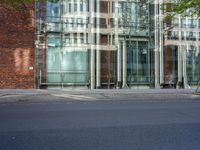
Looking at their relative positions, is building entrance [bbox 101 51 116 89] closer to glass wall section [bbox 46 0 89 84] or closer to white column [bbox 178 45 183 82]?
glass wall section [bbox 46 0 89 84]

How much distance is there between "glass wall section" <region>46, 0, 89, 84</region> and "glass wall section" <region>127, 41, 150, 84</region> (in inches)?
138

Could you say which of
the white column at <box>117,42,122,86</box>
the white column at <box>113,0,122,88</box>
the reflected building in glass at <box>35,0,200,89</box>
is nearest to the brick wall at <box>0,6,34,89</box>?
the reflected building in glass at <box>35,0,200,89</box>

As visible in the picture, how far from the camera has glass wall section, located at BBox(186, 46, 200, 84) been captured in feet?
117

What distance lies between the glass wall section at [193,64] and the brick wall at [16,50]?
13036 millimetres

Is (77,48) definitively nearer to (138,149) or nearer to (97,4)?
(97,4)

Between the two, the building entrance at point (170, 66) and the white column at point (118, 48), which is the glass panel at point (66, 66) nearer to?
the white column at point (118, 48)

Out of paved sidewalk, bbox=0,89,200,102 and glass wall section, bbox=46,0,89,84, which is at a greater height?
glass wall section, bbox=46,0,89,84

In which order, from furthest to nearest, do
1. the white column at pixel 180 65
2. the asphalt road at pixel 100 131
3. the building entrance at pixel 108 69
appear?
the white column at pixel 180 65 < the building entrance at pixel 108 69 < the asphalt road at pixel 100 131

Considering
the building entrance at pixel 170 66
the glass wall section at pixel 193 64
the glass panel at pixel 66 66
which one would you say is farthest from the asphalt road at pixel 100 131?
the glass wall section at pixel 193 64

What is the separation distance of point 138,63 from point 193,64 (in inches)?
198

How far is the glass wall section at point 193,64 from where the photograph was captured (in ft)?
117

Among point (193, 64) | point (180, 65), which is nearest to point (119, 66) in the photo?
point (180, 65)

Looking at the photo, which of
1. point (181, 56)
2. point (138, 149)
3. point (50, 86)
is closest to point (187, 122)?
point (138, 149)

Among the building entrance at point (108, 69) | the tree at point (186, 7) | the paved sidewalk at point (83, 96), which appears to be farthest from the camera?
the building entrance at point (108, 69)
